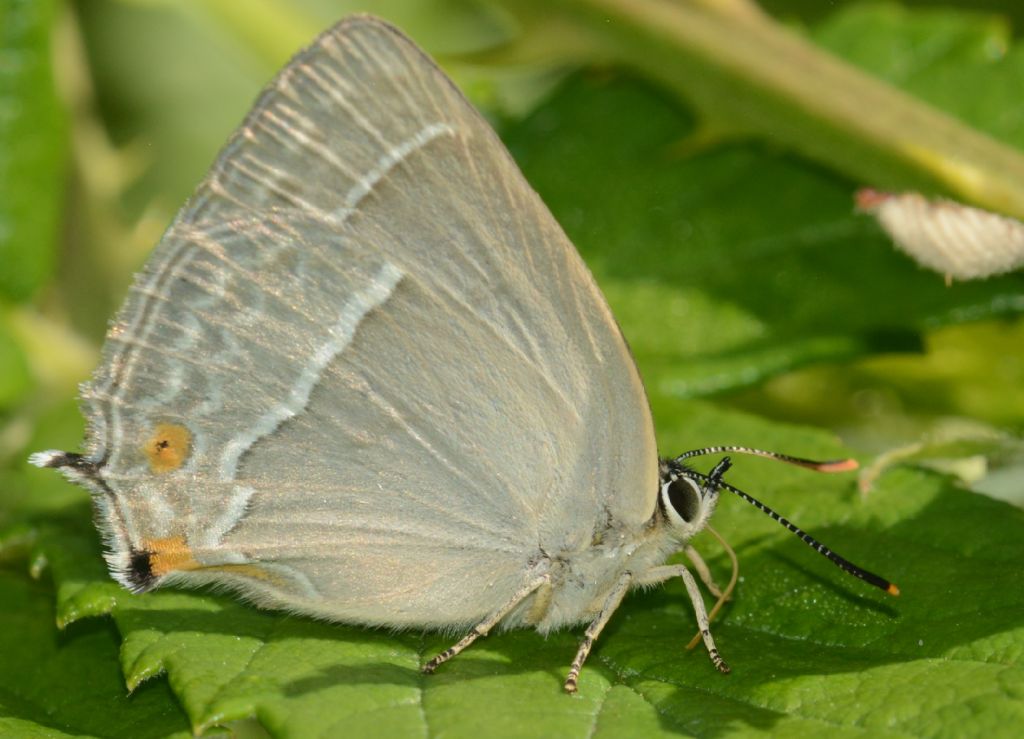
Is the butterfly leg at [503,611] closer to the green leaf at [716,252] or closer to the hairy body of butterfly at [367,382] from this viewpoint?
the hairy body of butterfly at [367,382]

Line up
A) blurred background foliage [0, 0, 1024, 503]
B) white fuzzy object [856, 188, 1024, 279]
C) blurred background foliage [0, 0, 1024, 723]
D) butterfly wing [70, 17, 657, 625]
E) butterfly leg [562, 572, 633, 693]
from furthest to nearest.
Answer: blurred background foliage [0, 0, 1024, 503] → blurred background foliage [0, 0, 1024, 723] → white fuzzy object [856, 188, 1024, 279] → butterfly wing [70, 17, 657, 625] → butterfly leg [562, 572, 633, 693]

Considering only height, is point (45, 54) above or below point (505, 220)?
above

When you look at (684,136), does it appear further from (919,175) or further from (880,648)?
(880,648)

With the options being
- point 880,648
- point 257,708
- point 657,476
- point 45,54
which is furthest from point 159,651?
point 45,54

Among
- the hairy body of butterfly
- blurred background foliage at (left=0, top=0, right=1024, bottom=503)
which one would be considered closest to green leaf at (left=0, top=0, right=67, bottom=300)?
blurred background foliage at (left=0, top=0, right=1024, bottom=503)

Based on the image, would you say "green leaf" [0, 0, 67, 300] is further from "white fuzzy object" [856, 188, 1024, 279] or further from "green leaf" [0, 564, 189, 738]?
"white fuzzy object" [856, 188, 1024, 279]

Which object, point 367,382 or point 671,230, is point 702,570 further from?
point 671,230

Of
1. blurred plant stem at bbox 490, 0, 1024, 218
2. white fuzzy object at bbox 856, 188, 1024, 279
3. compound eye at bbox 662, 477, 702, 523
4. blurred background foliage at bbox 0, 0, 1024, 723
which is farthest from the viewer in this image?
blurred background foliage at bbox 0, 0, 1024, 723
